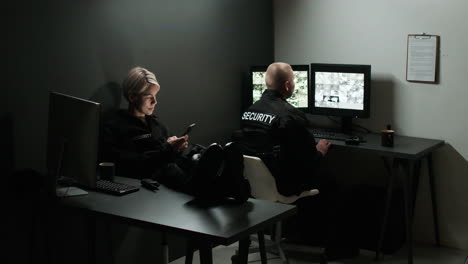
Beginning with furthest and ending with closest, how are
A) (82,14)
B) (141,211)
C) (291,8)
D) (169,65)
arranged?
1. (291,8)
2. (169,65)
3. (82,14)
4. (141,211)

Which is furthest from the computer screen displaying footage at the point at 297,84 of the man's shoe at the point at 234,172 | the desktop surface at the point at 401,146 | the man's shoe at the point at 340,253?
the man's shoe at the point at 234,172

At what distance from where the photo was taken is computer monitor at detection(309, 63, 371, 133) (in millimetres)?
5008

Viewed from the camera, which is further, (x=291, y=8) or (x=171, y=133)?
(x=291, y=8)

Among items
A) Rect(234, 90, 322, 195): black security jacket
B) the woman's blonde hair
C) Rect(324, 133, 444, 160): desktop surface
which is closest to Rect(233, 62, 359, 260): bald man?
Rect(234, 90, 322, 195): black security jacket

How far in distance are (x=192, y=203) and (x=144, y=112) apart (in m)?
0.97

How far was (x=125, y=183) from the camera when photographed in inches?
142

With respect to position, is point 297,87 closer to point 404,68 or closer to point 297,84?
A: point 297,84

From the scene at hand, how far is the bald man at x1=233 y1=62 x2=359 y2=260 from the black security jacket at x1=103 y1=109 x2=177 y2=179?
69cm

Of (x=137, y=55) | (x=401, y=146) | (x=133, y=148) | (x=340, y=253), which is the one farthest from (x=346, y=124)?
(x=133, y=148)

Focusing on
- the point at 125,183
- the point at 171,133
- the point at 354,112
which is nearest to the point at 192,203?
the point at 125,183

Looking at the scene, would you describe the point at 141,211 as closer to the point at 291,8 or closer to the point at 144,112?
the point at 144,112

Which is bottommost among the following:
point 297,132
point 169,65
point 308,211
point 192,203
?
point 308,211

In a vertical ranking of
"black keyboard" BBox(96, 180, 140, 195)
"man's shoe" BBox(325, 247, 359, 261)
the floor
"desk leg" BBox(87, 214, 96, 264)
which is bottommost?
the floor

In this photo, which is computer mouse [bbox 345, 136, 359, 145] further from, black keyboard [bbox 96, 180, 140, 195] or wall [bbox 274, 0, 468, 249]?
black keyboard [bbox 96, 180, 140, 195]
